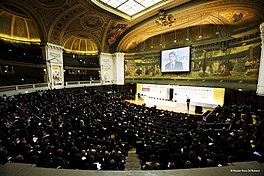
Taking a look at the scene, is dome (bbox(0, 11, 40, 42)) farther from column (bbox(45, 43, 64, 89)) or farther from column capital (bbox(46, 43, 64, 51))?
column (bbox(45, 43, 64, 89))

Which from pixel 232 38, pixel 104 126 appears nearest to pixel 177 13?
pixel 232 38

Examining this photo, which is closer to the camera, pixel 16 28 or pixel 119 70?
pixel 16 28

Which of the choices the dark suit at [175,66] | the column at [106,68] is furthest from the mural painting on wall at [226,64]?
the column at [106,68]

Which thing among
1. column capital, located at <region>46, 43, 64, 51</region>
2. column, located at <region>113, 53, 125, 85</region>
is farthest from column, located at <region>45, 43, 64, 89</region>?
column, located at <region>113, 53, 125, 85</region>

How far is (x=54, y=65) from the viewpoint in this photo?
16.1 m

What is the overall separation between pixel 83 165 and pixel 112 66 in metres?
21.3

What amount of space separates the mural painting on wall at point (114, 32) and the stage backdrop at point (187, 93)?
882 cm

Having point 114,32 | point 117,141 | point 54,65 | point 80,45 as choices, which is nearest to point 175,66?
point 114,32

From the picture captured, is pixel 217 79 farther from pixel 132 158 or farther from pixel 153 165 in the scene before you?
pixel 153 165

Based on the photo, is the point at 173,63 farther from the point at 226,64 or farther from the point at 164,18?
the point at 226,64

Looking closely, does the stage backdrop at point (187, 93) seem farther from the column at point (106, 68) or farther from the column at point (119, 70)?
the column at point (106, 68)

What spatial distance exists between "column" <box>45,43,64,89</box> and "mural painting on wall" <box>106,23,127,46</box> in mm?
7349

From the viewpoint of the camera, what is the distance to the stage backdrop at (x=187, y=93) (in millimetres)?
13596

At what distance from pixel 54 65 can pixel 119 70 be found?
34.2 ft
